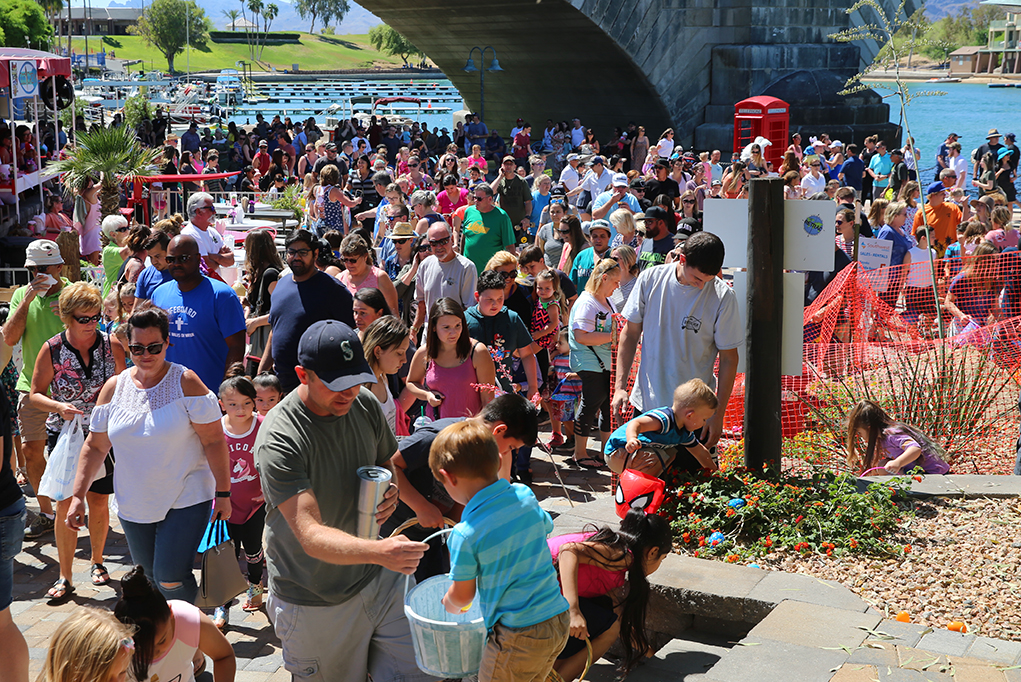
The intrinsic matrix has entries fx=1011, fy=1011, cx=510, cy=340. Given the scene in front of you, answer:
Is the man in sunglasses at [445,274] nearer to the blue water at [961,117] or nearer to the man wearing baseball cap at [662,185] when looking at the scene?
the man wearing baseball cap at [662,185]

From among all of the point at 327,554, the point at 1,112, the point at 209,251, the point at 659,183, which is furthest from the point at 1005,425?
the point at 1,112

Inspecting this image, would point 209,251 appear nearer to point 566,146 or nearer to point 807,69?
point 566,146

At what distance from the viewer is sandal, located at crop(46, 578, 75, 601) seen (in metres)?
5.59

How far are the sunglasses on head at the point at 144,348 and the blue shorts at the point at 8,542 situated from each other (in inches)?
31.5

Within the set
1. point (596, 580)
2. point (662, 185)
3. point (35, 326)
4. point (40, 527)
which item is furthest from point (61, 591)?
point (662, 185)

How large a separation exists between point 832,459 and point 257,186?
1866cm

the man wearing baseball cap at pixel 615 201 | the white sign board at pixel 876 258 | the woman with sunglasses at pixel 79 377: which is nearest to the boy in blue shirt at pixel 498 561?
the woman with sunglasses at pixel 79 377

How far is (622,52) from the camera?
31.4 metres

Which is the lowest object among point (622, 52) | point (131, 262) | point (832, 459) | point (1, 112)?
point (832, 459)

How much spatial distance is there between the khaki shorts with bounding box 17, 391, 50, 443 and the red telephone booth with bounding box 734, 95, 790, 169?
21184 mm

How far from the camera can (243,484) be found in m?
5.46

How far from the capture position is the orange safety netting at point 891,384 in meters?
6.86

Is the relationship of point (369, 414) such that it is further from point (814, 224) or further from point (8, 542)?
point (814, 224)

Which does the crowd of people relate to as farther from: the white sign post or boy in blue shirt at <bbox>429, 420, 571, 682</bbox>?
the white sign post
